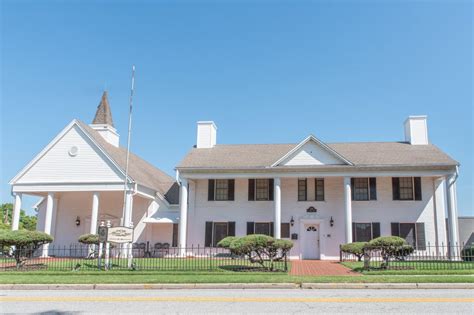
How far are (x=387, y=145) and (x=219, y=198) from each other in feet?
38.7

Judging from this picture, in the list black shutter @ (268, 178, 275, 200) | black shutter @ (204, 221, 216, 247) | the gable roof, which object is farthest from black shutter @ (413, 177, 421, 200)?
black shutter @ (204, 221, 216, 247)

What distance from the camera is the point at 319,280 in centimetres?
1220

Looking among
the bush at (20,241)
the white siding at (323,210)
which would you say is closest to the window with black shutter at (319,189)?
the white siding at (323,210)

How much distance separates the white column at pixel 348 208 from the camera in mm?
22853

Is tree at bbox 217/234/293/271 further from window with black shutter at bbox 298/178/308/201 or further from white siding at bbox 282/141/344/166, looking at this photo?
window with black shutter at bbox 298/178/308/201

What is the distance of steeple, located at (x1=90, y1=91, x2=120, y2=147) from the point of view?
30.4m

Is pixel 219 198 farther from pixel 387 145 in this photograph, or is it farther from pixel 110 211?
pixel 387 145

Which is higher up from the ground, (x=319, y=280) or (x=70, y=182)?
(x=70, y=182)

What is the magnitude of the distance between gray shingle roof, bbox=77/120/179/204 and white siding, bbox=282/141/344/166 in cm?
933

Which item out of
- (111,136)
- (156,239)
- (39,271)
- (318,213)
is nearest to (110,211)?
(156,239)

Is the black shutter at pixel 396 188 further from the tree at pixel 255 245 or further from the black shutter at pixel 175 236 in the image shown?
the black shutter at pixel 175 236

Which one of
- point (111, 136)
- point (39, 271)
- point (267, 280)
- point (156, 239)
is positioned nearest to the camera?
point (267, 280)

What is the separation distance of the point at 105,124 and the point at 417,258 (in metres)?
22.9

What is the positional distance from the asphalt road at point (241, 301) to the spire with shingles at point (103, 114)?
21309mm
